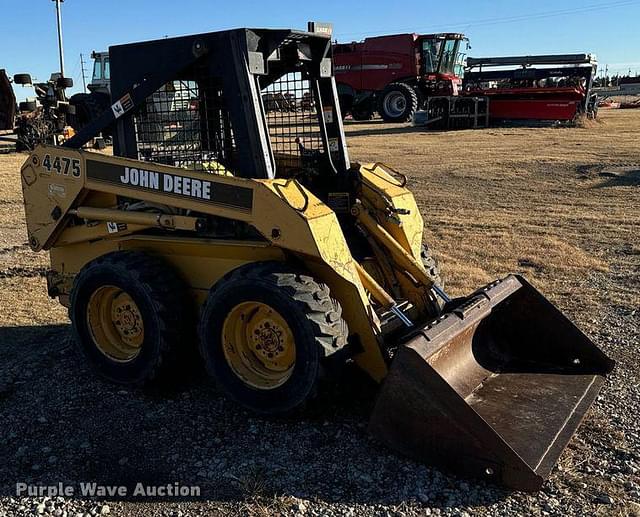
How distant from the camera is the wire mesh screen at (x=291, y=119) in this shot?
4.76 metres

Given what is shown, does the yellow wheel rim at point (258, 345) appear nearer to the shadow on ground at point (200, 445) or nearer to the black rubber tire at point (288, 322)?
the black rubber tire at point (288, 322)

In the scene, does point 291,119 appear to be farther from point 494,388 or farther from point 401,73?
point 401,73

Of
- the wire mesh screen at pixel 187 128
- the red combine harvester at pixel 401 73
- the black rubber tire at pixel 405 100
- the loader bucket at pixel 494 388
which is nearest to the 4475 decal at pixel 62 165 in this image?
the wire mesh screen at pixel 187 128

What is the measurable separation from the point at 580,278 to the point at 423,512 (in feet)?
14.5

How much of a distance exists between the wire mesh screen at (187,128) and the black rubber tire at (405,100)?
2364 cm

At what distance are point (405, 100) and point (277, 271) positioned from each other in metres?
25.1

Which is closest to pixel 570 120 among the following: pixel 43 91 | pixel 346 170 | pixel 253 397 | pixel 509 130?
pixel 509 130

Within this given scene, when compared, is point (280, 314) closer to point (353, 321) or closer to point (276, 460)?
point (353, 321)

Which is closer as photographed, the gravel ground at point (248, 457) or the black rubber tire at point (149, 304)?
the gravel ground at point (248, 457)

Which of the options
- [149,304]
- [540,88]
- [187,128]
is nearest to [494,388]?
[149,304]

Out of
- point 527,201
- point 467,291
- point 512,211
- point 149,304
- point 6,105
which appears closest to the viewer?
point 149,304

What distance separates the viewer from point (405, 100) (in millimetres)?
→ 27688

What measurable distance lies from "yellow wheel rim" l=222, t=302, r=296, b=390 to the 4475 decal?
5.57ft

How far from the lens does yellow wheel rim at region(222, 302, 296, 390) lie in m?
3.90
